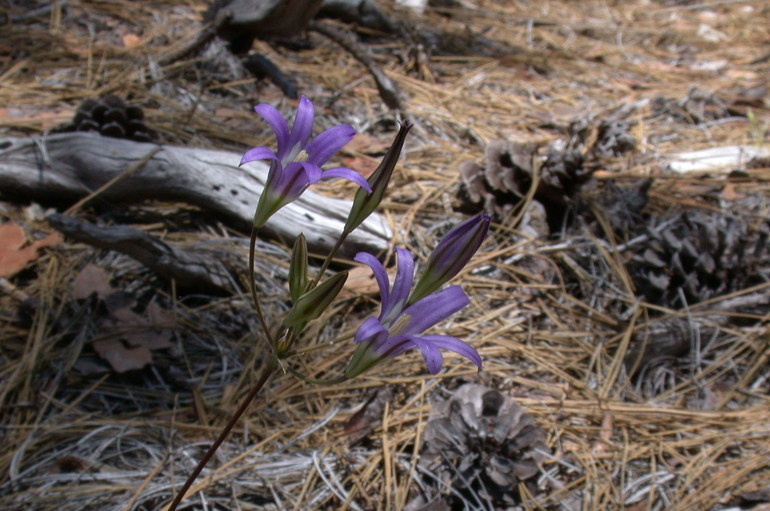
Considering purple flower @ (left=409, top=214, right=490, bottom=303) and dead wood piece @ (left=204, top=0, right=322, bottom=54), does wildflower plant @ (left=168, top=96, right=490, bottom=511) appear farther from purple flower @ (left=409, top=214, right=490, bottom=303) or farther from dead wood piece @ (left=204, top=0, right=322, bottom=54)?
dead wood piece @ (left=204, top=0, right=322, bottom=54)

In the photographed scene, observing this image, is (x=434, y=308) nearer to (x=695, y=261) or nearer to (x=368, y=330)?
(x=368, y=330)

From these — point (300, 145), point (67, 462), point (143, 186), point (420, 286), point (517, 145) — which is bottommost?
point (67, 462)

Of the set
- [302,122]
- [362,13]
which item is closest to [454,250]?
[302,122]

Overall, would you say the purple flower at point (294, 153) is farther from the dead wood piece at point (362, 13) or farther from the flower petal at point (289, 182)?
the dead wood piece at point (362, 13)

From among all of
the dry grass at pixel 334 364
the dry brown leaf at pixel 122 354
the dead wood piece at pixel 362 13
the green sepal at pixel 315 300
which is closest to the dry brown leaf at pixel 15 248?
the dry grass at pixel 334 364

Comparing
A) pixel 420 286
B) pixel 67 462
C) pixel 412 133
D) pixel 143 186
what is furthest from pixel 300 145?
pixel 412 133

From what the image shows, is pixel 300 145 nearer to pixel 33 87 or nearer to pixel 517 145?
pixel 517 145

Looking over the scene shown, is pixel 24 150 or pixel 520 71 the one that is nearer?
pixel 24 150
